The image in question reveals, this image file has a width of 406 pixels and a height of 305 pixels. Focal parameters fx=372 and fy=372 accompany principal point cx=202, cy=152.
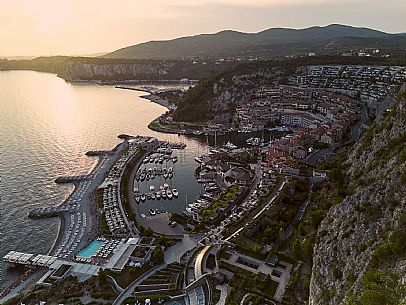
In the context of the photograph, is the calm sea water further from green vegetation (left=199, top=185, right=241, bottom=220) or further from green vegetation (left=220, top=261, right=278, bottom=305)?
green vegetation (left=220, top=261, right=278, bottom=305)

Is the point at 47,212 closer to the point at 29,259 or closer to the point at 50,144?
the point at 29,259

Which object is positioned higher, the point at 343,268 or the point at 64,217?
the point at 343,268

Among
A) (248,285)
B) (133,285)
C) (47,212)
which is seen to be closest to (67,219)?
(47,212)

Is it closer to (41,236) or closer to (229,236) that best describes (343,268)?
(229,236)

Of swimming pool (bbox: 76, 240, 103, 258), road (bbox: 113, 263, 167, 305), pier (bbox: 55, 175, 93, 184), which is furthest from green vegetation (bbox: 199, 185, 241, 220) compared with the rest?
pier (bbox: 55, 175, 93, 184)

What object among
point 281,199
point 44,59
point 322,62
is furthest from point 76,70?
point 281,199
